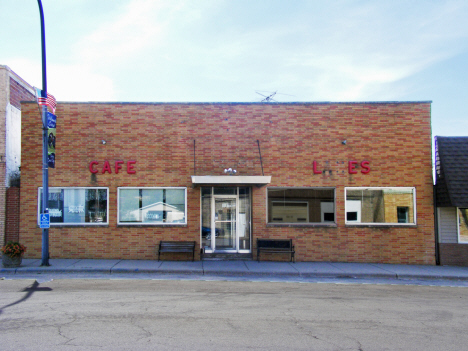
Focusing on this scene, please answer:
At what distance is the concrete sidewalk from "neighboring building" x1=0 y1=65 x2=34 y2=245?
1.57m

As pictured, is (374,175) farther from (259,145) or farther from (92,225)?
(92,225)

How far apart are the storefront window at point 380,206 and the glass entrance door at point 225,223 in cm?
396

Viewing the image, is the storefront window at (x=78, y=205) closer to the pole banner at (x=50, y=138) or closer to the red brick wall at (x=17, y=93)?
the pole banner at (x=50, y=138)

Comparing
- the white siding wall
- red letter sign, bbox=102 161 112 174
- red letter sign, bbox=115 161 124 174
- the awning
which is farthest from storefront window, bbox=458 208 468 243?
red letter sign, bbox=102 161 112 174

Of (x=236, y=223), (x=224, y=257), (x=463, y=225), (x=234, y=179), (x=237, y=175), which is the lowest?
(x=224, y=257)

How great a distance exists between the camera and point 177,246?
45.1 ft

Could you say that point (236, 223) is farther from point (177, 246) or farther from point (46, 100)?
point (46, 100)

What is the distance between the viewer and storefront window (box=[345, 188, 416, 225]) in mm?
14438

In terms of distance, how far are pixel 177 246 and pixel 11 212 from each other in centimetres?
574

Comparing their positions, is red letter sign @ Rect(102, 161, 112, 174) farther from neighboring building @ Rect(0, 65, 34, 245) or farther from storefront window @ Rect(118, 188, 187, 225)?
neighboring building @ Rect(0, 65, 34, 245)

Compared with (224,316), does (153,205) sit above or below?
above

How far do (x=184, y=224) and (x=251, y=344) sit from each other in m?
8.55

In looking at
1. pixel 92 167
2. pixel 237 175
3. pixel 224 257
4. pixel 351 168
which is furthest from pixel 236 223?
pixel 92 167

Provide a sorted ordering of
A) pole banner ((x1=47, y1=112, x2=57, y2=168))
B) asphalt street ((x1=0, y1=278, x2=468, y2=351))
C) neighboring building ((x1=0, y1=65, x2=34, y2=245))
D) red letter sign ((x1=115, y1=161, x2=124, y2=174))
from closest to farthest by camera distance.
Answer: asphalt street ((x1=0, y1=278, x2=468, y2=351)) → pole banner ((x1=47, y1=112, x2=57, y2=168)) → neighboring building ((x1=0, y1=65, x2=34, y2=245)) → red letter sign ((x1=115, y1=161, x2=124, y2=174))
